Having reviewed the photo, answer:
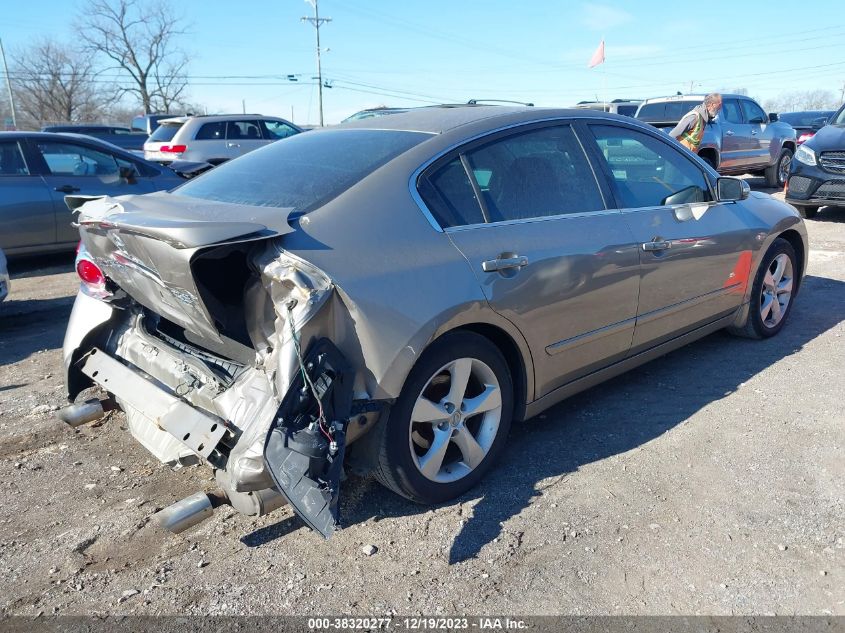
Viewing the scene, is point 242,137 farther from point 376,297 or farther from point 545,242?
point 376,297

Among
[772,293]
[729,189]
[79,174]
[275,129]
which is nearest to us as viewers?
[729,189]

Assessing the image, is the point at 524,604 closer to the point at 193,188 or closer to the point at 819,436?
the point at 819,436

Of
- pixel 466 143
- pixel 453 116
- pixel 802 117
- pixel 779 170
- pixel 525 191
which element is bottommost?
pixel 779 170

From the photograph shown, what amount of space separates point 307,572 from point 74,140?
7201 mm

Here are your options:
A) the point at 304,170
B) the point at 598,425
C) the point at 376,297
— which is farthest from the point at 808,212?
the point at 376,297

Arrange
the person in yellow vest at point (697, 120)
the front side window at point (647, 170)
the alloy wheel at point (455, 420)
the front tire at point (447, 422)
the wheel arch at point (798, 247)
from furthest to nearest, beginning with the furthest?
the person in yellow vest at point (697, 120), the wheel arch at point (798, 247), the front side window at point (647, 170), the alloy wheel at point (455, 420), the front tire at point (447, 422)

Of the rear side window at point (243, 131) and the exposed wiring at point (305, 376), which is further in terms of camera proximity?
the rear side window at point (243, 131)

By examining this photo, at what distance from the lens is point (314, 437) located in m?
2.44

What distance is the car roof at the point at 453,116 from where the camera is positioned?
3346 millimetres

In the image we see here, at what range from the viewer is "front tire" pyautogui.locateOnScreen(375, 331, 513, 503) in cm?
276

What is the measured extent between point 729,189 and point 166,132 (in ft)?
43.4

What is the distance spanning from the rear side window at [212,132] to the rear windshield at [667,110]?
8.50 m

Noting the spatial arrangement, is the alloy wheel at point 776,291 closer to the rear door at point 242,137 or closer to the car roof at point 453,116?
the car roof at point 453,116

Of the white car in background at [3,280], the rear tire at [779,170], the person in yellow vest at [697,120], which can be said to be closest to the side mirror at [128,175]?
the white car in background at [3,280]
